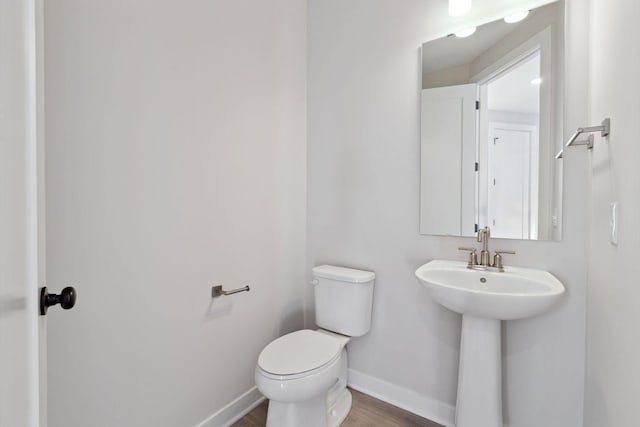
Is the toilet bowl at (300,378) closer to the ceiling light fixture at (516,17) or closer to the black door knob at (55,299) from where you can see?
the black door knob at (55,299)

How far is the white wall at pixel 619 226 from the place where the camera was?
0.79m

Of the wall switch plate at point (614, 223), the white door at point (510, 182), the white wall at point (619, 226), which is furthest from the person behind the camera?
the white door at point (510, 182)

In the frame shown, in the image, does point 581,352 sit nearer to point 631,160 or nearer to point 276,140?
point 631,160

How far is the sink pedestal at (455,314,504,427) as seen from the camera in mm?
1350

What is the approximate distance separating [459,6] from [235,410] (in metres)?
2.44

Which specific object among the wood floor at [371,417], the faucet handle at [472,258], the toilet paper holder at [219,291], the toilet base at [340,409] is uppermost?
the faucet handle at [472,258]

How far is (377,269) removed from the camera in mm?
1881

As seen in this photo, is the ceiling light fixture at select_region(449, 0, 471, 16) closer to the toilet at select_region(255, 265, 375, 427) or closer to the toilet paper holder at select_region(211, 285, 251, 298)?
the toilet at select_region(255, 265, 375, 427)

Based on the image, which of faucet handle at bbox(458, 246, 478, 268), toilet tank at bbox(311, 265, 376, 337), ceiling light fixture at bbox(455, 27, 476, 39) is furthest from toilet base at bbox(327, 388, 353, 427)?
ceiling light fixture at bbox(455, 27, 476, 39)

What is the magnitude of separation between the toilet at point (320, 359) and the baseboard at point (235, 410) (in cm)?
32

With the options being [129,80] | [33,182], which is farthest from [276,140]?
[33,182]

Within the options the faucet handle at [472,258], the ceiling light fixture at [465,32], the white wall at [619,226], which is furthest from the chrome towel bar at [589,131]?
the ceiling light fixture at [465,32]

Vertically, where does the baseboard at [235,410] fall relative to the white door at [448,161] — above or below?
below

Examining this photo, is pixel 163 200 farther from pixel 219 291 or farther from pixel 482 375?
pixel 482 375
